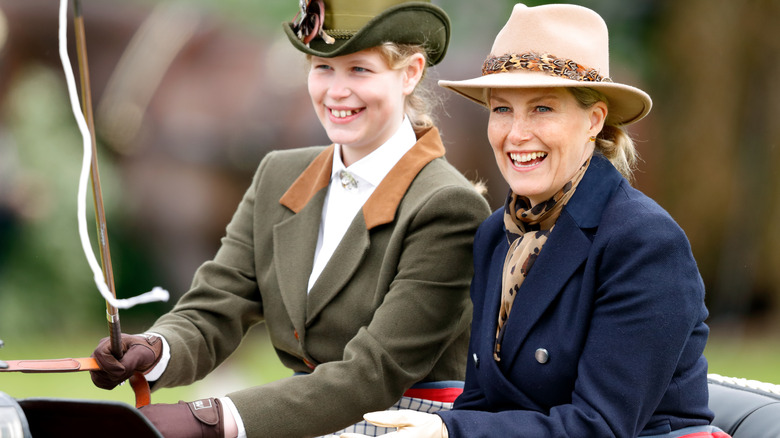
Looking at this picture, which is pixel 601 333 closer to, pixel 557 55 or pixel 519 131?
pixel 519 131

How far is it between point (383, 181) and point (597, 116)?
0.67 m

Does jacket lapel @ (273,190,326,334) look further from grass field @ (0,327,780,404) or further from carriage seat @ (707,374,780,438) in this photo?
grass field @ (0,327,780,404)

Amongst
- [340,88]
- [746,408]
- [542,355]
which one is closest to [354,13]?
[340,88]

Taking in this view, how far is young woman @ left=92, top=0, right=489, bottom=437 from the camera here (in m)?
2.37

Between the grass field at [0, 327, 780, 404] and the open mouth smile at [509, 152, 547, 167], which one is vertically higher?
the open mouth smile at [509, 152, 547, 167]

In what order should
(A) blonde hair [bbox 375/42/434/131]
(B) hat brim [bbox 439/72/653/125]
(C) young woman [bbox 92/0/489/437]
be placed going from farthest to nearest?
(A) blonde hair [bbox 375/42/434/131] < (C) young woman [bbox 92/0/489/437] < (B) hat brim [bbox 439/72/653/125]

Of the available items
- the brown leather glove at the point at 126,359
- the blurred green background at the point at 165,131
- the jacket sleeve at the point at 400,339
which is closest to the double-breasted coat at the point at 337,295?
the jacket sleeve at the point at 400,339

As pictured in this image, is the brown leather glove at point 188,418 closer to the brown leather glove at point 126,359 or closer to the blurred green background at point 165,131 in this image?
the brown leather glove at point 126,359

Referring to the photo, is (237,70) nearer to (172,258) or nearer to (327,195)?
(172,258)

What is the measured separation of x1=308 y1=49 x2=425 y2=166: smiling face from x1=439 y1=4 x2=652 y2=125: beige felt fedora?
1.26ft

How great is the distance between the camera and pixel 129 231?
6371 mm

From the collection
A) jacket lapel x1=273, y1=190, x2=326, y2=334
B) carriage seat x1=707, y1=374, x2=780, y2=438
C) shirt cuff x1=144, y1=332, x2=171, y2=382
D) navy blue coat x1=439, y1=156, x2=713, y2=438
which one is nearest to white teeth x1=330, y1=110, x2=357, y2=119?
jacket lapel x1=273, y1=190, x2=326, y2=334

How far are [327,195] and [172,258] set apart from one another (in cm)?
385

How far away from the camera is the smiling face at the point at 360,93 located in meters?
2.61
